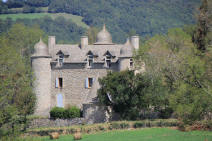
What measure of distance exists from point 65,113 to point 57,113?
3.33 feet

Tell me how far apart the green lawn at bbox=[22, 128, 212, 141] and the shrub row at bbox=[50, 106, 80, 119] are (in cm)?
890

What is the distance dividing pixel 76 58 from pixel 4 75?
17280mm

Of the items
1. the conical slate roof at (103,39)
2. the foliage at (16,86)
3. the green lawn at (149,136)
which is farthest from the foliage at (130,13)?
the green lawn at (149,136)

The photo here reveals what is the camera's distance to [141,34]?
154 meters

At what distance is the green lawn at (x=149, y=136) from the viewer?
3232cm

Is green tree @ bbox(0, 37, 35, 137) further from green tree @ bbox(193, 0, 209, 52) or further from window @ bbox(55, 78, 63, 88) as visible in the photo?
green tree @ bbox(193, 0, 209, 52)

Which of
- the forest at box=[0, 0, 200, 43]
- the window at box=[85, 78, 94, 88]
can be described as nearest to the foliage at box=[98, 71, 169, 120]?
the window at box=[85, 78, 94, 88]

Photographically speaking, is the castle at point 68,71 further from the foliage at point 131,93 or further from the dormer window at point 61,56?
the foliage at point 131,93

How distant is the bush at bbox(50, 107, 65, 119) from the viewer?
155ft

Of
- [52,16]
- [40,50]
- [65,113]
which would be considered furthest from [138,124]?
[52,16]

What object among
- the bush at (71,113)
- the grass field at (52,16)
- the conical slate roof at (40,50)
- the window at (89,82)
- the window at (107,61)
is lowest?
the bush at (71,113)

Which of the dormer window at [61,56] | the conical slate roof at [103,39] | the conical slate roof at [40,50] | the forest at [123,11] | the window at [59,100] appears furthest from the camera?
the forest at [123,11]

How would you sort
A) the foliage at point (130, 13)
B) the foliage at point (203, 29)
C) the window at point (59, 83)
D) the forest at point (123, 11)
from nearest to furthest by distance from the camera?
the foliage at point (203, 29)
the window at point (59, 83)
the foliage at point (130, 13)
the forest at point (123, 11)

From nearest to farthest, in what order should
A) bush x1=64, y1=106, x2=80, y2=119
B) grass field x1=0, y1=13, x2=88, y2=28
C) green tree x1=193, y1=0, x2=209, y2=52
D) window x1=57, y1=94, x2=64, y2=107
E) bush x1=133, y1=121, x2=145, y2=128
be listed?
→ bush x1=133, y1=121, x2=145, y2=128 < bush x1=64, y1=106, x2=80, y2=119 < green tree x1=193, y1=0, x2=209, y2=52 < window x1=57, y1=94, x2=64, y2=107 < grass field x1=0, y1=13, x2=88, y2=28
